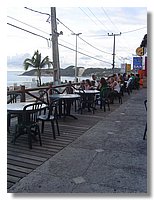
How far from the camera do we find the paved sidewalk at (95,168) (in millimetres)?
2439

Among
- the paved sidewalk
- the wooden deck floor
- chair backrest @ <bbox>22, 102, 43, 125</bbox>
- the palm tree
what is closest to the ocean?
chair backrest @ <bbox>22, 102, 43, 125</bbox>

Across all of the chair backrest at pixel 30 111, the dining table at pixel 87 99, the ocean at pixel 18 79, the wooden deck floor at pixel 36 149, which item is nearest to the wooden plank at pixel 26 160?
the wooden deck floor at pixel 36 149

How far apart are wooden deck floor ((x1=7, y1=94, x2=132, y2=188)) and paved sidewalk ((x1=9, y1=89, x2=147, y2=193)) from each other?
11 cm

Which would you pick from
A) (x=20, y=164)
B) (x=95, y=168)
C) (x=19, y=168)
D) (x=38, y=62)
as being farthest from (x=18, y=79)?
(x=38, y=62)

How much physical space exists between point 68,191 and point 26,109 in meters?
1.65

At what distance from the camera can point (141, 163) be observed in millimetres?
3070

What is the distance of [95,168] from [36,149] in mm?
1047

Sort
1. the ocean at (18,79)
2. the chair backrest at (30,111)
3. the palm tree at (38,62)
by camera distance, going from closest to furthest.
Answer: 1. the ocean at (18,79)
2. the chair backrest at (30,111)
3. the palm tree at (38,62)

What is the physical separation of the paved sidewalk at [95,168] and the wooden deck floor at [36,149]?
0.11m

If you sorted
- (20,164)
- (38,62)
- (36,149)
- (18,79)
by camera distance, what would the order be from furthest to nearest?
(38,62) < (18,79) < (36,149) < (20,164)

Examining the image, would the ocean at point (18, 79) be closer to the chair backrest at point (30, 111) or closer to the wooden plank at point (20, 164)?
the chair backrest at point (30, 111)

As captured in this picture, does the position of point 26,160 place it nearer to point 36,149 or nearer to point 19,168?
point 19,168

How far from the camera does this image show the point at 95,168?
291 centimetres

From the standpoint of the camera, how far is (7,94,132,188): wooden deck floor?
282 centimetres
